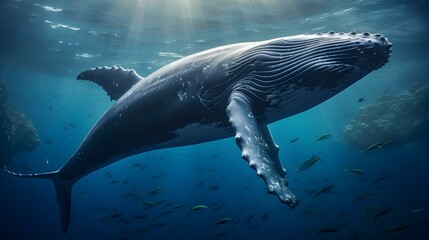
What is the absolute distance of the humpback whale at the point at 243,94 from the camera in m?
3.27

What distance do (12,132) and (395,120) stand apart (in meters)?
36.7

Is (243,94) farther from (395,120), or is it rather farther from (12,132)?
(395,120)

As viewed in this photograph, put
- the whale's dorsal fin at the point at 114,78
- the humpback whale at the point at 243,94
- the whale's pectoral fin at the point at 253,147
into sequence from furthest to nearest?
the whale's dorsal fin at the point at 114,78, the humpback whale at the point at 243,94, the whale's pectoral fin at the point at 253,147

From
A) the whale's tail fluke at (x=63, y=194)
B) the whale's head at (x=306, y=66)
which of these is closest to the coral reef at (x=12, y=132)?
the whale's tail fluke at (x=63, y=194)

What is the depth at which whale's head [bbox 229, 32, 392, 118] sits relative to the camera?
3.29 metres

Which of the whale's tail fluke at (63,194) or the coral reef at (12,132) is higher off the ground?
the whale's tail fluke at (63,194)

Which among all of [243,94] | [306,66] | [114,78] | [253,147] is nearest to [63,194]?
[114,78]

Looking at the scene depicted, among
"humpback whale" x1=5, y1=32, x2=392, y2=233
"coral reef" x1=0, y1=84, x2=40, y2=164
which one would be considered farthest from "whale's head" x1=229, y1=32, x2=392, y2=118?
"coral reef" x1=0, y1=84, x2=40, y2=164

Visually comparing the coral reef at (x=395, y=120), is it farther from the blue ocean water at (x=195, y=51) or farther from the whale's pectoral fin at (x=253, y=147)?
the whale's pectoral fin at (x=253, y=147)

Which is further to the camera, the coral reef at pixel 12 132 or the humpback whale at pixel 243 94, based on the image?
the coral reef at pixel 12 132

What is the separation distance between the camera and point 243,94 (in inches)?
146

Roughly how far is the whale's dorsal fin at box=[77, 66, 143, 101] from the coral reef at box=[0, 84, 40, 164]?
2338 cm

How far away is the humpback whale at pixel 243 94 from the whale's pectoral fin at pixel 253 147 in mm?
10

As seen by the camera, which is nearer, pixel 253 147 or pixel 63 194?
pixel 253 147
